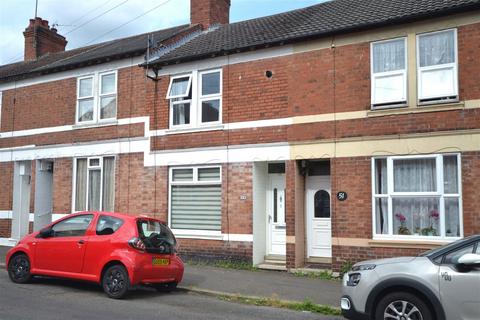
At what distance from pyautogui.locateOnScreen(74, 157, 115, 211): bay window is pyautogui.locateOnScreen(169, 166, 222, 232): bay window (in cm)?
220

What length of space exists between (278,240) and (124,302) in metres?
5.35

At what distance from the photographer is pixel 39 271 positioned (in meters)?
9.81

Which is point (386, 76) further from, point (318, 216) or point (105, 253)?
point (105, 253)

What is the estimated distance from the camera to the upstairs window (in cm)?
1380

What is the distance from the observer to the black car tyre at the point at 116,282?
8838 mm

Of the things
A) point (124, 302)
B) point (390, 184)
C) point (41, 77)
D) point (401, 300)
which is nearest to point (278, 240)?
point (390, 184)

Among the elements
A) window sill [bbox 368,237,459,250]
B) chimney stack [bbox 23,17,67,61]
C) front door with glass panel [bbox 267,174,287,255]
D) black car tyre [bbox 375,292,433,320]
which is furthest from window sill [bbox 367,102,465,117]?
A: chimney stack [bbox 23,17,67,61]

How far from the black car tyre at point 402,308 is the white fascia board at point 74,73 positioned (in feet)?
35.4

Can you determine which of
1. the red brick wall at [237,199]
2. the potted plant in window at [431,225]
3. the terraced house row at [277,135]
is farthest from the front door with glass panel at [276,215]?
the potted plant in window at [431,225]

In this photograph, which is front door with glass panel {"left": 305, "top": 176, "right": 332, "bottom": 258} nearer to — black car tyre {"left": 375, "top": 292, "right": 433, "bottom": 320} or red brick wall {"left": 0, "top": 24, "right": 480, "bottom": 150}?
red brick wall {"left": 0, "top": 24, "right": 480, "bottom": 150}

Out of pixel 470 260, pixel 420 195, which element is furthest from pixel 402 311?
pixel 420 195

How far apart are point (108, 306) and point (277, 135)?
6.11 meters

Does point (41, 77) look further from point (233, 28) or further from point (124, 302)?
point (124, 302)

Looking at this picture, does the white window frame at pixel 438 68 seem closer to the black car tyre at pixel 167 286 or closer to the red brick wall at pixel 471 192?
the red brick wall at pixel 471 192
